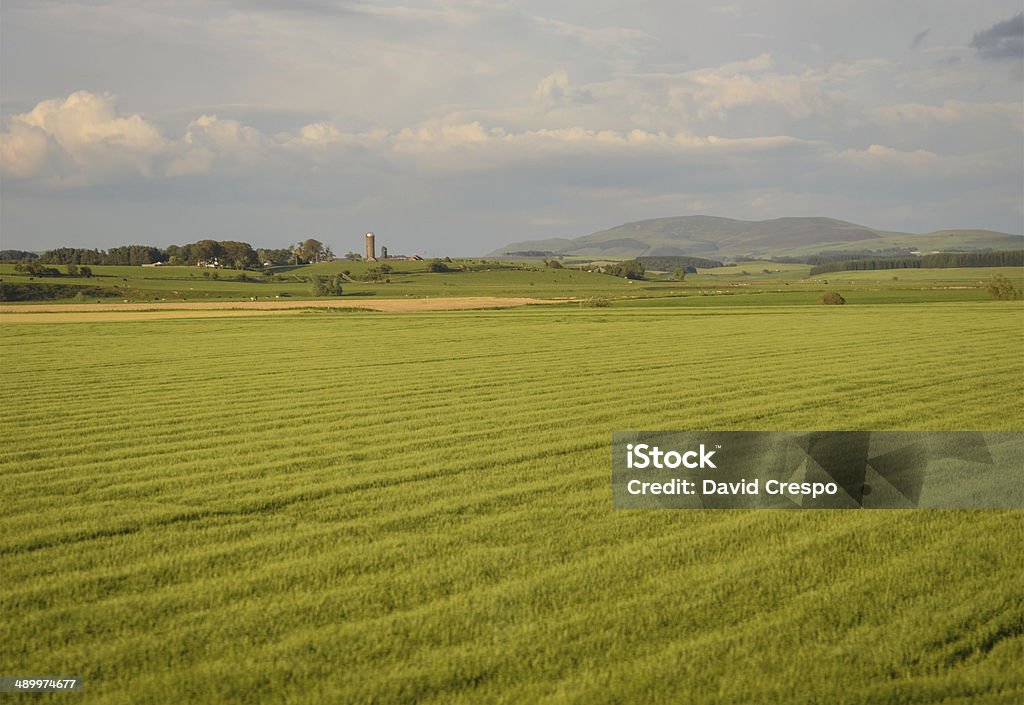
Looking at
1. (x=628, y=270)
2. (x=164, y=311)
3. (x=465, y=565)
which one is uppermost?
(x=628, y=270)

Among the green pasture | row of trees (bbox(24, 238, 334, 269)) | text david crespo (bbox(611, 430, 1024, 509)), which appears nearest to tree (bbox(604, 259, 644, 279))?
the green pasture

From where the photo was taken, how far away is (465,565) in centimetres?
964

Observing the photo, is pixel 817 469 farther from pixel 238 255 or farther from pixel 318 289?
pixel 238 255

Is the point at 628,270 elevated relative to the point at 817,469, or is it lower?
elevated

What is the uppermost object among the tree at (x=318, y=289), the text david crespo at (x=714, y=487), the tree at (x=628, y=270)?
the tree at (x=628, y=270)

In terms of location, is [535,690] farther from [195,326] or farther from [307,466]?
[195,326]

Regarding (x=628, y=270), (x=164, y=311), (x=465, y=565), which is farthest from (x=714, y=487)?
(x=628, y=270)

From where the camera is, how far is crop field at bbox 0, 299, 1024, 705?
283 inches

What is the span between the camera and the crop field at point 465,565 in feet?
23.6

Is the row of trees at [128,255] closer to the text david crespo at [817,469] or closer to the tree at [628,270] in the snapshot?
the tree at [628,270]

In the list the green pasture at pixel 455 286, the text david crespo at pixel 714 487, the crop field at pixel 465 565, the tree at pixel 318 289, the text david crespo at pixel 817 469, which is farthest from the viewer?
the tree at pixel 318 289

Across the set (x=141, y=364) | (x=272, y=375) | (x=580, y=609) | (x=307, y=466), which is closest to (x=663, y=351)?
(x=272, y=375)

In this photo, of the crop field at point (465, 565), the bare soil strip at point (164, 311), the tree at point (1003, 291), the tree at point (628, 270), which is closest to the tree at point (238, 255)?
the tree at point (628, 270)

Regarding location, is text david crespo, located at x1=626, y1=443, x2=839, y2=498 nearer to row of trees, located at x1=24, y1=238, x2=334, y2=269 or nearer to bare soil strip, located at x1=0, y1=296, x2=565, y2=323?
bare soil strip, located at x1=0, y1=296, x2=565, y2=323
